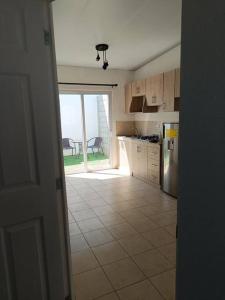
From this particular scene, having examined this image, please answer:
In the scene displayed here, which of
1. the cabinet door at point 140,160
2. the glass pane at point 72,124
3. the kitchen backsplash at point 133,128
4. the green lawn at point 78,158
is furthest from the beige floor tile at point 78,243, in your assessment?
the green lawn at point 78,158

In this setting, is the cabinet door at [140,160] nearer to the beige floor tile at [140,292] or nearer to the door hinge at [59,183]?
the beige floor tile at [140,292]

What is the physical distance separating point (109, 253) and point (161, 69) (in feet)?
12.4

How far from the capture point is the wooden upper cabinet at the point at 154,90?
4095 mm

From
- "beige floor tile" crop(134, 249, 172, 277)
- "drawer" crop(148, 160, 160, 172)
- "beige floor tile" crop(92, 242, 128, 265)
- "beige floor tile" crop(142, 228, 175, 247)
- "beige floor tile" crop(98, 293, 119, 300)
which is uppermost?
"drawer" crop(148, 160, 160, 172)

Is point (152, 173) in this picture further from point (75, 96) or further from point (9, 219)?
point (9, 219)

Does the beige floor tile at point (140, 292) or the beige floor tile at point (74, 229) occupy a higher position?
the beige floor tile at point (74, 229)

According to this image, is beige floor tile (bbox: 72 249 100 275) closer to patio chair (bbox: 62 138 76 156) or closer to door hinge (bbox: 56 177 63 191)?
door hinge (bbox: 56 177 63 191)

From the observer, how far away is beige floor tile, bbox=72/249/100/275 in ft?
6.95

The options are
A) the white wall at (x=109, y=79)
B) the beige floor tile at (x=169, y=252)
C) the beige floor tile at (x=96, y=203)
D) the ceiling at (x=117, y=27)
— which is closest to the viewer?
the beige floor tile at (x=169, y=252)

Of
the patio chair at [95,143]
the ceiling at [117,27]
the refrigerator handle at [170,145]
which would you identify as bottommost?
the patio chair at [95,143]

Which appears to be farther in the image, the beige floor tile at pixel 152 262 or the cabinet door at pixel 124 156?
the cabinet door at pixel 124 156

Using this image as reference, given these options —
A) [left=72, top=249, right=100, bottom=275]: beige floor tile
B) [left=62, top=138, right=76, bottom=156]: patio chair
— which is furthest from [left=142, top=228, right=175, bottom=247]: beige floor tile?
[left=62, top=138, right=76, bottom=156]: patio chair

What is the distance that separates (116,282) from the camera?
1.94 meters

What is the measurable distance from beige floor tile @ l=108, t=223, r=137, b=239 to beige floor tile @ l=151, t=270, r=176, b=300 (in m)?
0.75
